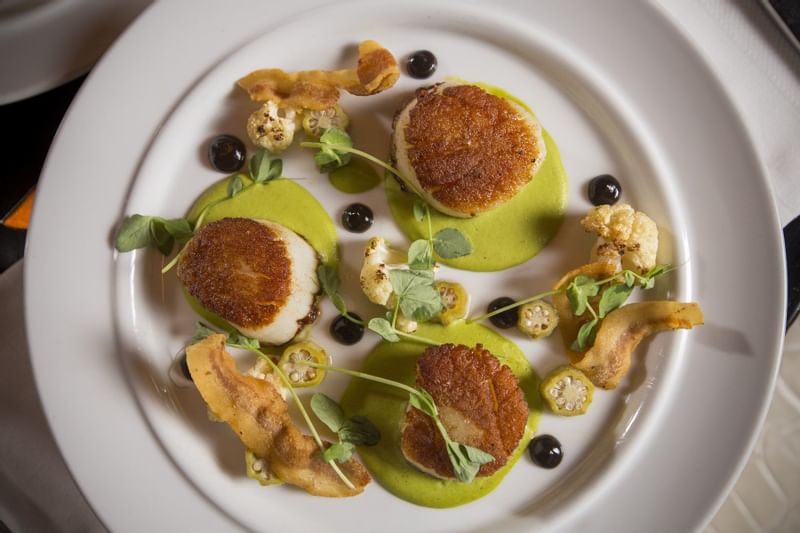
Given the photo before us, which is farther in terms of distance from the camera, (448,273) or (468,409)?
(448,273)

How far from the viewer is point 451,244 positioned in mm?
1974

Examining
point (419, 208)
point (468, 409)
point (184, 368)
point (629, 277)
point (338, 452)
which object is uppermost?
point (629, 277)

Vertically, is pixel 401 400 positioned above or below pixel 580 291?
below

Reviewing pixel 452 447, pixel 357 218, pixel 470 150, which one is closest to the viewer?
pixel 452 447

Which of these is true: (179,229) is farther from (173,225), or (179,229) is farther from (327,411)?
(327,411)

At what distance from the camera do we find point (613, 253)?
1.95 m

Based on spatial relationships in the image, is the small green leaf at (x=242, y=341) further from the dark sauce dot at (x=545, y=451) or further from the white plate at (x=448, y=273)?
the dark sauce dot at (x=545, y=451)

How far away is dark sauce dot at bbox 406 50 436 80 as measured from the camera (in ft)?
6.75

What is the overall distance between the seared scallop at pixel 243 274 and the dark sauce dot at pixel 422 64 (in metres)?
0.69

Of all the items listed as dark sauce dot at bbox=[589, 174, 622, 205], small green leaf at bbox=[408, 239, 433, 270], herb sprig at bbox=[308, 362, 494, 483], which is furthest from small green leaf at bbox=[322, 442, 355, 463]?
dark sauce dot at bbox=[589, 174, 622, 205]

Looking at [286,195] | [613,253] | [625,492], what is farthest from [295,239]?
[625,492]

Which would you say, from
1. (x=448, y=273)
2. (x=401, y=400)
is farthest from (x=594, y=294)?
(x=401, y=400)

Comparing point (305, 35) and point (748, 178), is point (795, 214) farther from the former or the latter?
point (305, 35)

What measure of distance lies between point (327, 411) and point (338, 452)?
0.43 feet
